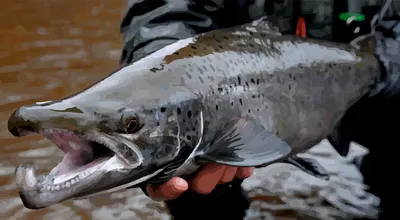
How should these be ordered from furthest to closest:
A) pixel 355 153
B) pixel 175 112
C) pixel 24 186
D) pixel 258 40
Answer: pixel 355 153 < pixel 258 40 < pixel 175 112 < pixel 24 186

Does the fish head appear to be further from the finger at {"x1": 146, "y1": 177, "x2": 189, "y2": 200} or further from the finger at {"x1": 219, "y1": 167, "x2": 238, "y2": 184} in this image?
the finger at {"x1": 219, "y1": 167, "x2": 238, "y2": 184}

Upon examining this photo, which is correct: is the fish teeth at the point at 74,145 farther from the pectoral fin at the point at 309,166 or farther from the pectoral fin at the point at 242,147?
the pectoral fin at the point at 309,166

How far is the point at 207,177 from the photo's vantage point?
0.97 metres

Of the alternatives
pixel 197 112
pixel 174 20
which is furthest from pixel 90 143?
pixel 174 20

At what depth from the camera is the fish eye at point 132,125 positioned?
2.66ft

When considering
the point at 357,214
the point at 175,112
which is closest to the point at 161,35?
the point at 175,112

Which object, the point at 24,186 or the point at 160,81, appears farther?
the point at 160,81

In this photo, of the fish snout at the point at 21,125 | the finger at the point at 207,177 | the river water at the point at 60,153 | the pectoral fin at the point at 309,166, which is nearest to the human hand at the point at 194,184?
the finger at the point at 207,177

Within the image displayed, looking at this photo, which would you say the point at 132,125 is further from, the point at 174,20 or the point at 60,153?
the point at 60,153

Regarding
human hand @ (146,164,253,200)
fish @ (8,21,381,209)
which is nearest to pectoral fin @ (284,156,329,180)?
fish @ (8,21,381,209)

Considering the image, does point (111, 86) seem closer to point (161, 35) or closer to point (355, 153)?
point (161, 35)

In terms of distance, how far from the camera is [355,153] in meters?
1.84

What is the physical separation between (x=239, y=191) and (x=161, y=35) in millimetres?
554

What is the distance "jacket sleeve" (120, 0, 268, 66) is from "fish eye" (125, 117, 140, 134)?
340 millimetres
